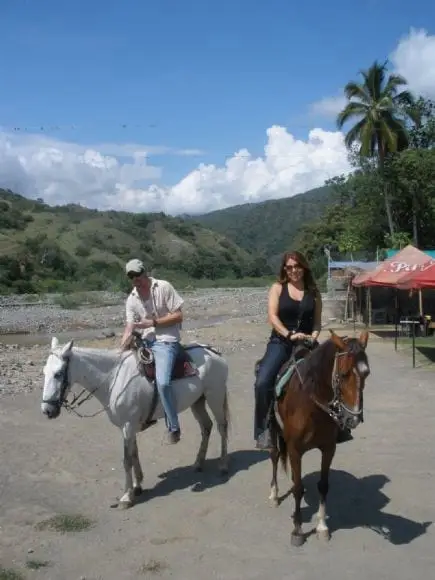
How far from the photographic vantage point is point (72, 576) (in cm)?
463

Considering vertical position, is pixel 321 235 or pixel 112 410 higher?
pixel 321 235

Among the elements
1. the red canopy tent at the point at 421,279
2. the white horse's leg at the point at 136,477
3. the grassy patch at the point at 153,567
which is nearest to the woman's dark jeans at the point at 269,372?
the white horse's leg at the point at 136,477

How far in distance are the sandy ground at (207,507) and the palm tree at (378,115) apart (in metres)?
27.6

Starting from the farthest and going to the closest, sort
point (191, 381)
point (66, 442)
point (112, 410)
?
point (66, 442), point (191, 381), point (112, 410)

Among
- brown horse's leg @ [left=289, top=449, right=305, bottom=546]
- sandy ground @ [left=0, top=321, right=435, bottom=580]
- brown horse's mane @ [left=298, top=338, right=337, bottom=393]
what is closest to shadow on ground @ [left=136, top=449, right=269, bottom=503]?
sandy ground @ [left=0, top=321, right=435, bottom=580]

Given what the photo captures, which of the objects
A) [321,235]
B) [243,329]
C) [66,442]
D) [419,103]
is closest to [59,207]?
[321,235]

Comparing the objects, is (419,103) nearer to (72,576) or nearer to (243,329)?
(243,329)

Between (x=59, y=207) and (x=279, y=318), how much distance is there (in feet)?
435

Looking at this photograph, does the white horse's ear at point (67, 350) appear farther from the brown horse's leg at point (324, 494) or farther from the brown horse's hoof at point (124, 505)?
the brown horse's leg at point (324, 494)

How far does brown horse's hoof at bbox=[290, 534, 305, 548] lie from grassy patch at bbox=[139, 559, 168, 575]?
106 cm

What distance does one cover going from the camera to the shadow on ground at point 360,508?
5285 millimetres

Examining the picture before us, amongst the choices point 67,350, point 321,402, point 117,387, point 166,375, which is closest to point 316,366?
point 321,402

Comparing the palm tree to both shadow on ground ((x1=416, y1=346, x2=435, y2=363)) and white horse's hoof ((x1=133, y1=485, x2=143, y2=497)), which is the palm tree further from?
white horse's hoof ((x1=133, y1=485, x2=143, y2=497))

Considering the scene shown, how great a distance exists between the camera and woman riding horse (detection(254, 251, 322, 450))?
559cm
